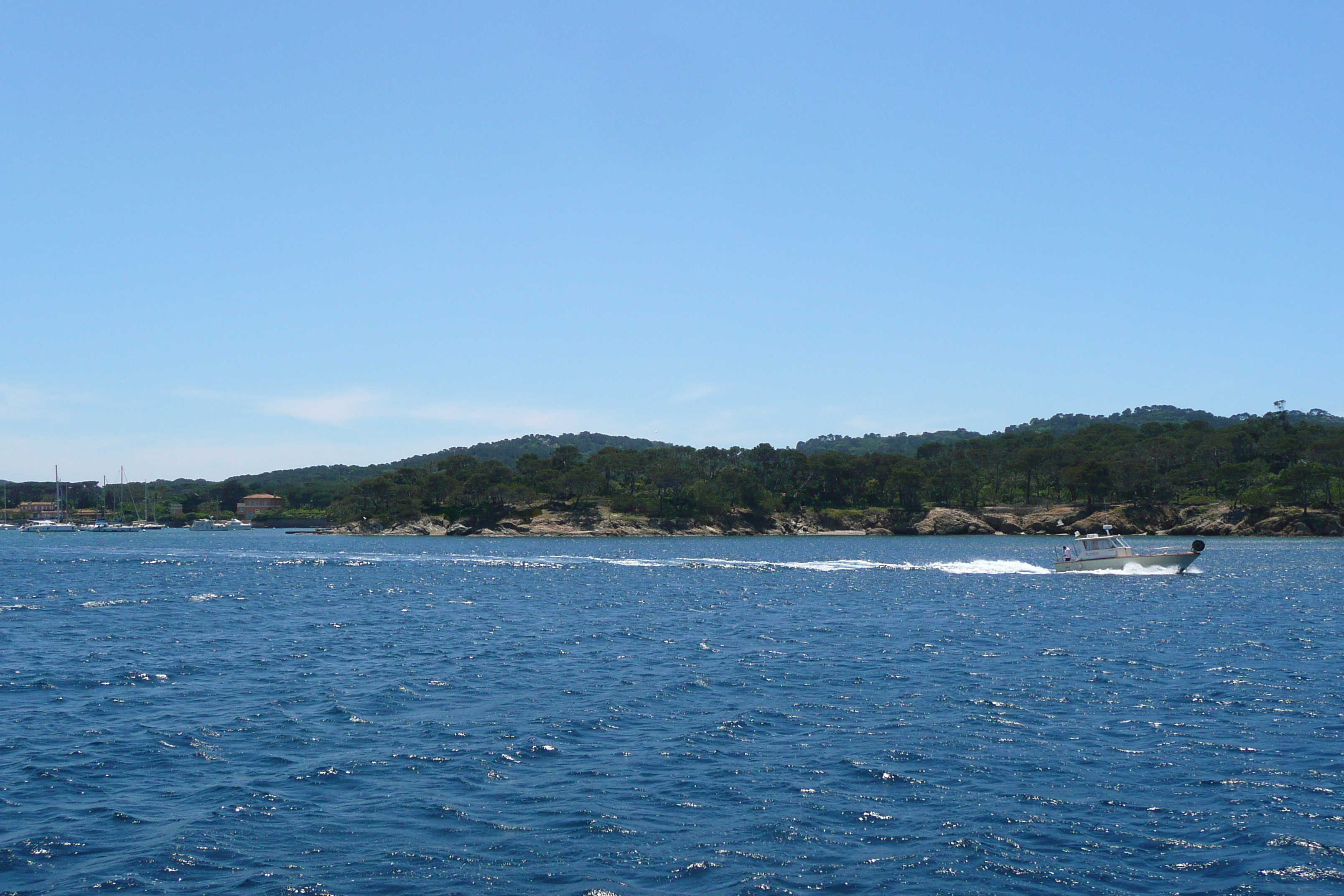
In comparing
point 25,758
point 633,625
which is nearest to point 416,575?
point 633,625

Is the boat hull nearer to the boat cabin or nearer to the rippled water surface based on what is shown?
the boat cabin

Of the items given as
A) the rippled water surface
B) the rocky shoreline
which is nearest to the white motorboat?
the rippled water surface

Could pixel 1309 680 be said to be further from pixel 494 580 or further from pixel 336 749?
pixel 494 580

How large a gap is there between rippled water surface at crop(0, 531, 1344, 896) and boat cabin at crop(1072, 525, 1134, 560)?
85.1 feet

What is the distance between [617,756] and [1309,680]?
72.8 ft

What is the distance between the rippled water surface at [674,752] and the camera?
49.2 ft

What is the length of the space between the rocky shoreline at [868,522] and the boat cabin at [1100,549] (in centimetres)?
8860

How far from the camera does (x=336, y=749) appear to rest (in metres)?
21.9

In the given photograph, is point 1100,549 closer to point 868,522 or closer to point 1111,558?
point 1111,558

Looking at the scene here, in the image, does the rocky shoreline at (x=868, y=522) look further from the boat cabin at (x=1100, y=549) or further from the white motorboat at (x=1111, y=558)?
the white motorboat at (x=1111, y=558)

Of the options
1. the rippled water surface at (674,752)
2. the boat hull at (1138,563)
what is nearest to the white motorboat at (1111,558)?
the boat hull at (1138,563)

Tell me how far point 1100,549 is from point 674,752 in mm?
64902

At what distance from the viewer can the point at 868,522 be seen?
19312 centimetres

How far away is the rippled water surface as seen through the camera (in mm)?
14992
